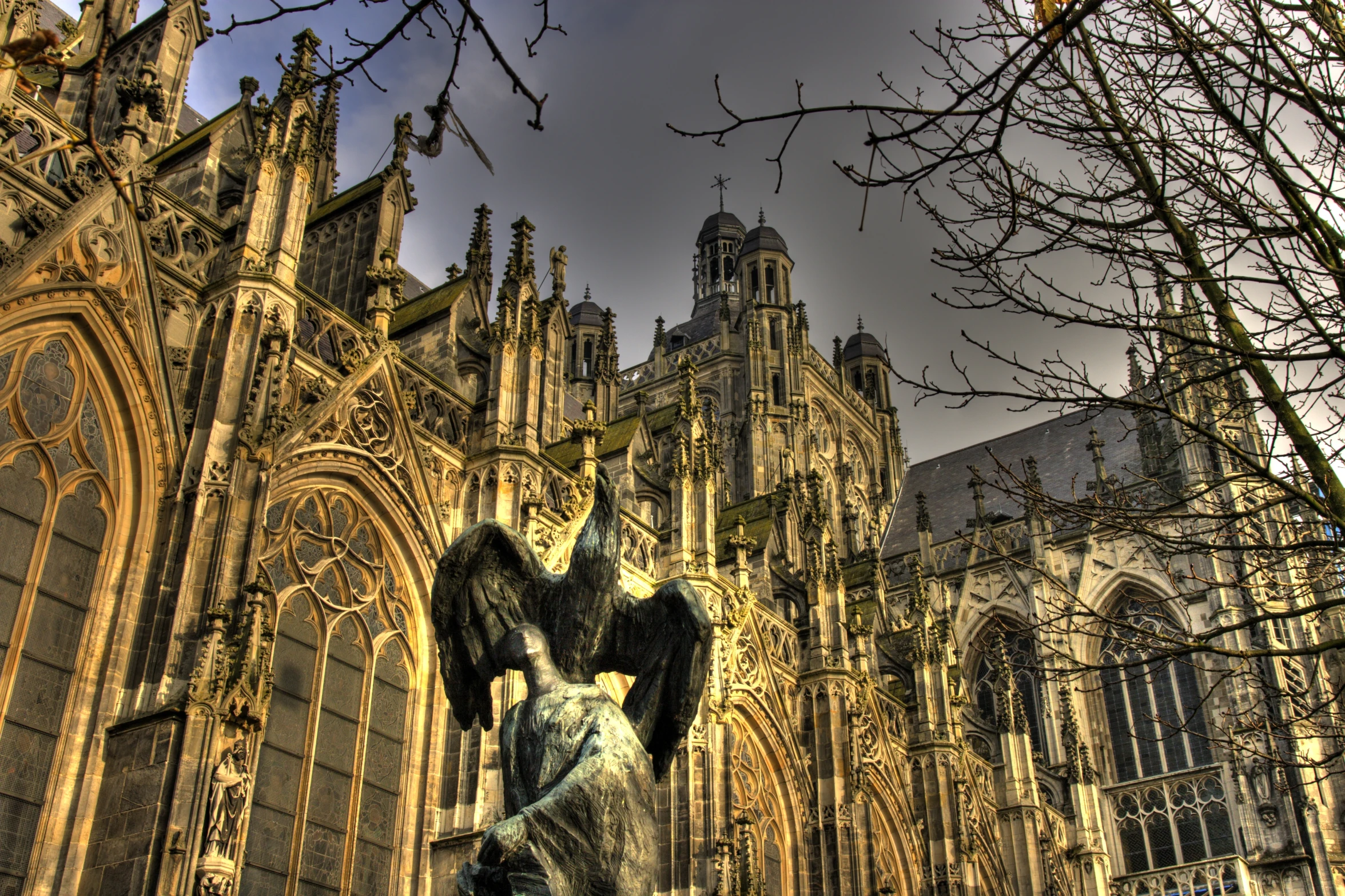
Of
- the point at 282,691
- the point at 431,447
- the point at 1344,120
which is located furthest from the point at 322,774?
the point at 1344,120

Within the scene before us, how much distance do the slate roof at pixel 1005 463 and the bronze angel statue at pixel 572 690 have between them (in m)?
36.5

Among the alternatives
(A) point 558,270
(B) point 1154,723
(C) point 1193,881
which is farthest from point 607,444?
(B) point 1154,723

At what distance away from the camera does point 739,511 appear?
89.5 ft

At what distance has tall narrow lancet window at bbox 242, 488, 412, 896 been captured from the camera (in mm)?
11797

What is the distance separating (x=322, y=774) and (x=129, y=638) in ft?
8.58

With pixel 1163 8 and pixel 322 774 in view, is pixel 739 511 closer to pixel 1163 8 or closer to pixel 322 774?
pixel 322 774

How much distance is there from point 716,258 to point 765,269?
777 cm

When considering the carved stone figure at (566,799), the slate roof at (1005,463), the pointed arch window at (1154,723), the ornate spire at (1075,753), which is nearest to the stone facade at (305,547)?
the carved stone figure at (566,799)

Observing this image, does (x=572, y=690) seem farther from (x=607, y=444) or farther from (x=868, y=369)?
(x=868, y=369)

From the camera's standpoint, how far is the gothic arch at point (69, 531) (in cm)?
988

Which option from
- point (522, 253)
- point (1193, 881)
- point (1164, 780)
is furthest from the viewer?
point (1164, 780)

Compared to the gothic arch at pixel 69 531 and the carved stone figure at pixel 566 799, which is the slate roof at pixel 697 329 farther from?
the carved stone figure at pixel 566 799

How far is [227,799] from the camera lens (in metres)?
9.82

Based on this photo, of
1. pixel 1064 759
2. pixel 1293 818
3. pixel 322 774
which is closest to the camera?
pixel 322 774
